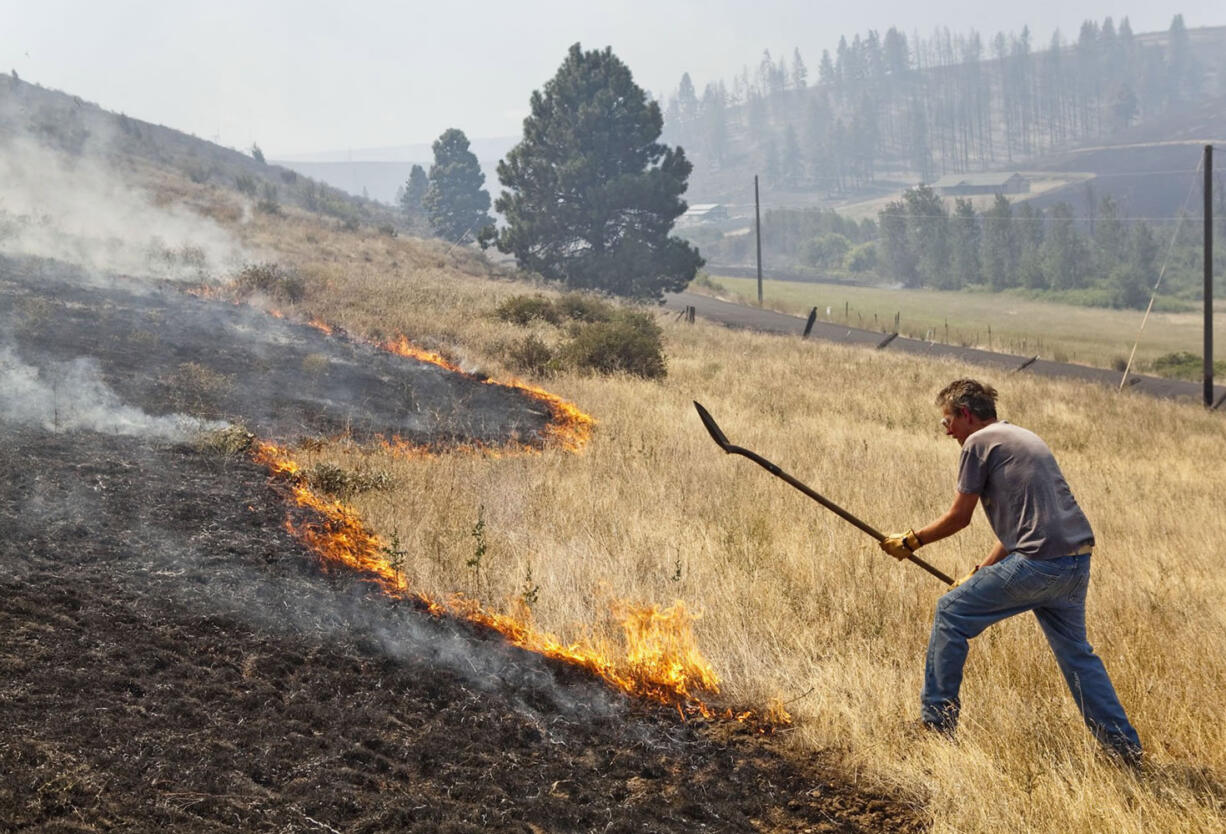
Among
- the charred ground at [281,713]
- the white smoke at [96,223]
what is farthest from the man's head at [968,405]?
the white smoke at [96,223]

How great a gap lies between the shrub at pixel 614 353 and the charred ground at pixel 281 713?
10.6m

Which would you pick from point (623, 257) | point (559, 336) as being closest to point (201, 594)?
point (559, 336)

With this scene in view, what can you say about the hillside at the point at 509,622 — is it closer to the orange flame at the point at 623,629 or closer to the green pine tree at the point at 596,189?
the orange flame at the point at 623,629

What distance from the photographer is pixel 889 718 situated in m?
4.97

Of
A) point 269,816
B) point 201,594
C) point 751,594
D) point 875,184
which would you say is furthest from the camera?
point 875,184

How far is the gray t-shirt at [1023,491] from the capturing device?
14.5 ft

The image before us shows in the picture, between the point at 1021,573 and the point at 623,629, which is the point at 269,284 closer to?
the point at 623,629

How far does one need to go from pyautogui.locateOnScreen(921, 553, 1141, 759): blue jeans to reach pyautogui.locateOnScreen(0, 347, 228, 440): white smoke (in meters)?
7.41

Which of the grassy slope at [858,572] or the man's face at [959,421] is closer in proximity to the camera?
the grassy slope at [858,572]

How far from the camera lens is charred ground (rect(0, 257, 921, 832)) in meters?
3.89

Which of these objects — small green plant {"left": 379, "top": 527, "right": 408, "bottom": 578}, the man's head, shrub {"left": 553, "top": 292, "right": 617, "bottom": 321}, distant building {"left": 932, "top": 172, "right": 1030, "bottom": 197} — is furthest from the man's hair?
distant building {"left": 932, "top": 172, "right": 1030, "bottom": 197}

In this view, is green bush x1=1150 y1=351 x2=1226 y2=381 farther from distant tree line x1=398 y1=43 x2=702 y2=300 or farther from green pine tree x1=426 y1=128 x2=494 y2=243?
green pine tree x1=426 y1=128 x2=494 y2=243

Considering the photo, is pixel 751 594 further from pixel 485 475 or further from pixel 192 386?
pixel 192 386

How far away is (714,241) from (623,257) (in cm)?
8868
